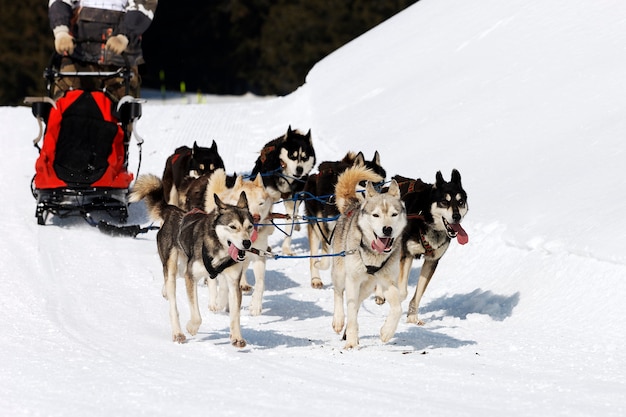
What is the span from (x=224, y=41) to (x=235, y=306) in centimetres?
A: 2781

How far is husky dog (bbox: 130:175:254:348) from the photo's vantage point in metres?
6.11

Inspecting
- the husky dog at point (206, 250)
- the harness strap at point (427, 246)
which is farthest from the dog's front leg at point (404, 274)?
the husky dog at point (206, 250)

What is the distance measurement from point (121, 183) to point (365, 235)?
4.07 m

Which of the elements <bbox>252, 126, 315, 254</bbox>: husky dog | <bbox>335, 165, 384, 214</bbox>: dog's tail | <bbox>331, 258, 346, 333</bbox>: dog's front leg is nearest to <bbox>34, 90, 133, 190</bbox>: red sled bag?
<bbox>252, 126, 315, 254</bbox>: husky dog

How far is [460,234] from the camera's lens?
7.05m

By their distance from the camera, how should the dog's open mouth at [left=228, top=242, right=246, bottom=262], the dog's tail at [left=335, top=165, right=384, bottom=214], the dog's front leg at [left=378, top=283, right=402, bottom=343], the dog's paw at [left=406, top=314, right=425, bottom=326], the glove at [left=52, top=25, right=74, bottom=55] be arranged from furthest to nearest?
the glove at [left=52, top=25, right=74, bottom=55], the dog's paw at [left=406, top=314, right=425, bottom=326], the dog's tail at [left=335, top=165, right=384, bottom=214], the dog's front leg at [left=378, top=283, right=402, bottom=343], the dog's open mouth at [left=228, top=242, right=246, bottom=262]

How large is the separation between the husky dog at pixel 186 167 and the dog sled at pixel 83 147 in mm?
518

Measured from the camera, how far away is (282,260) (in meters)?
9.52

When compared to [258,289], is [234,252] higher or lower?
higher

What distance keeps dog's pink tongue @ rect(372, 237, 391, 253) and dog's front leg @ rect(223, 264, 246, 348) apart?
805 mm

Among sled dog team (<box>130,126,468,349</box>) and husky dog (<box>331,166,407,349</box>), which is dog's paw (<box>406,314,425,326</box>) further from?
husky dog (<box>331,166,407,349</box>)

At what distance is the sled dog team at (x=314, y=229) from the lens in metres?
6.21

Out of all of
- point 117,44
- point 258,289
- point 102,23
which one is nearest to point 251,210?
point 258,289

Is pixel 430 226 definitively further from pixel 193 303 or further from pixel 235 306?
pixel 193 303
